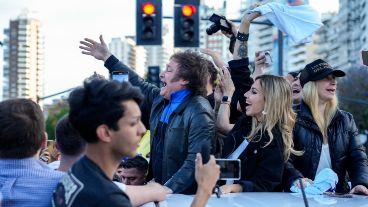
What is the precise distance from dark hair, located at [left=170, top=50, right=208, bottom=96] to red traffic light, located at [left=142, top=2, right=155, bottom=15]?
11.0 metres

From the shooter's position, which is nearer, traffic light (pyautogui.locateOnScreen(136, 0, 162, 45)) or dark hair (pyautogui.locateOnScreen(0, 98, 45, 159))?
dark hair (pyautogui.locateOnScreen(0, 98, 45, 159))

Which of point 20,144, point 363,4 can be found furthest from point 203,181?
point 363,4

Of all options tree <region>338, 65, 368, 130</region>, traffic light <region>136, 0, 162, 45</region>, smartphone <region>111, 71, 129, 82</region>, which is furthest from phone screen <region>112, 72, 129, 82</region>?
tree <region>338, 65, 368, 130</region>

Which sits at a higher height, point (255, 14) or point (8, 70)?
point (255, 14)

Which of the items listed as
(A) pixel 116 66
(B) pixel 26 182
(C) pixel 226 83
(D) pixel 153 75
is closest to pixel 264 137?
(C) pixel 226 83

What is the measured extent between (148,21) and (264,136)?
11.9 meters

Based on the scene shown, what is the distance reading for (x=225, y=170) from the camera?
3242 mm

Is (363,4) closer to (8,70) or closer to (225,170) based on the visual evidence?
(8,70)

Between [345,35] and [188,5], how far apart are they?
11843cm

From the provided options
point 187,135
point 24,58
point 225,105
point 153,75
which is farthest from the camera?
point 24,58

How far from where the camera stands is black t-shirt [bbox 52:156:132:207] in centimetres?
278

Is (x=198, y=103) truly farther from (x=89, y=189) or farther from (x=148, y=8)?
(x=148, y=8)

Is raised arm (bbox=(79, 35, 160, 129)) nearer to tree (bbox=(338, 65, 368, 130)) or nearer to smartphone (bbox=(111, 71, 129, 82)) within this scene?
smartphone (bbox=(111, 71, 129, 82))

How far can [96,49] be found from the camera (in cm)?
598
